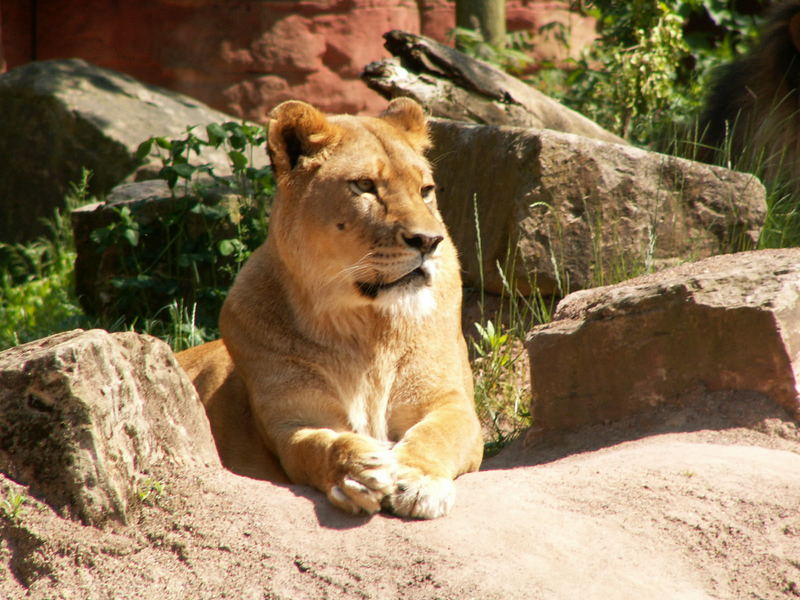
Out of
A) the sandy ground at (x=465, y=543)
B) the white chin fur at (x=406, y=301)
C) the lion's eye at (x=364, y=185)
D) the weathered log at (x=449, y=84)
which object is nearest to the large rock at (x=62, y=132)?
the weathered log at (x=449, y=84)

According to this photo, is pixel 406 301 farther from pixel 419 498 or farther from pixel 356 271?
pixel 419 498

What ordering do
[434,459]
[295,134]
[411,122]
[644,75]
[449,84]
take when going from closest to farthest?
[434,459] → [295,134] → [411,122] → [449,84] → [644,75]

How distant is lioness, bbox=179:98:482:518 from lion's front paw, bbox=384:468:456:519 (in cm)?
30

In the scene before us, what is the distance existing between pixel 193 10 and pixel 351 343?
339 inches

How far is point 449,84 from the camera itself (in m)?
6.55

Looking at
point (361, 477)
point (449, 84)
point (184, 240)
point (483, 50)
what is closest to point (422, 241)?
point (361, 477)

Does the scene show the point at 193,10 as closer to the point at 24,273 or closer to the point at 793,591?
the point at 24,273

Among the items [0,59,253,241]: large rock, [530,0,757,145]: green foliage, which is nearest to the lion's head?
[530,0,757,145]: green foliage

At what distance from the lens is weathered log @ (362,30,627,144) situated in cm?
634

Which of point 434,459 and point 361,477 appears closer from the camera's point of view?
point 361,477

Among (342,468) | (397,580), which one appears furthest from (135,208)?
(397,580)

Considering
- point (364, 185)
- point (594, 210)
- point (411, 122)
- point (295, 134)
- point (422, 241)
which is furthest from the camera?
point (594, 210)

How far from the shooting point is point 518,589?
249 centimetres

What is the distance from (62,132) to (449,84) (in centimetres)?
349
